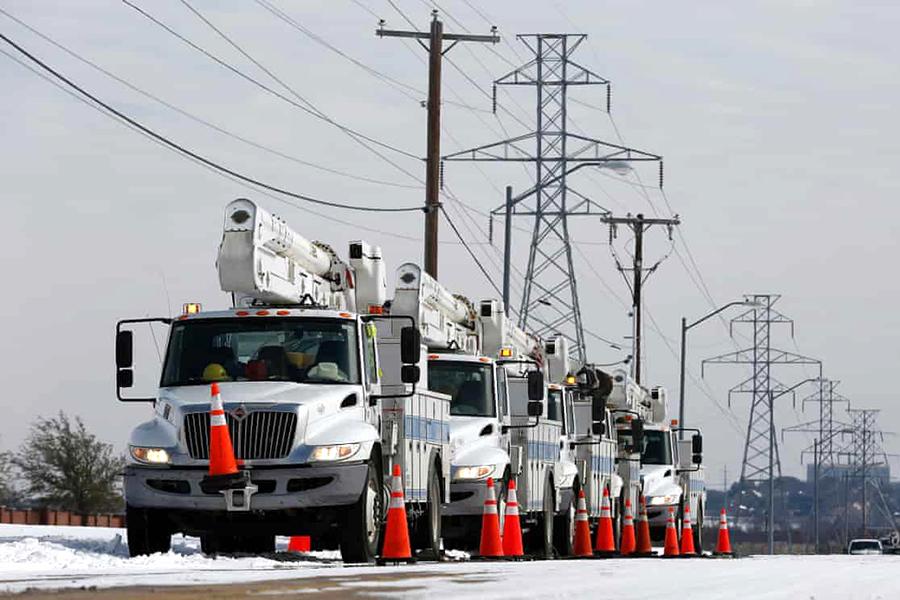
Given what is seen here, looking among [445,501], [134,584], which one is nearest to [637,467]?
[445,501]

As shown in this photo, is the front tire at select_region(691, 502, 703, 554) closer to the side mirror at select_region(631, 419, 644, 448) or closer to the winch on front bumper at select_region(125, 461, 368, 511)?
the side mirror at select_region(631, 419, 644, 448)

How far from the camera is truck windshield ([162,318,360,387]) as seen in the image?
66.7ft

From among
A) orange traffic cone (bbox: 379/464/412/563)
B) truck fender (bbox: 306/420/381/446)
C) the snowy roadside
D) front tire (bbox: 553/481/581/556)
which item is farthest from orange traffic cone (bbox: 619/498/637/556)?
truck fender (bbox: 306/420/381/446)

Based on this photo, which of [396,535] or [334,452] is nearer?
[334,452]

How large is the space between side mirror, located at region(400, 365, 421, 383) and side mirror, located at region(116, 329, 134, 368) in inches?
110

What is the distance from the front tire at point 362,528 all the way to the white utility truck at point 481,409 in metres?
5.68

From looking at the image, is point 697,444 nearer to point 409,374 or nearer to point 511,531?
point 511,531

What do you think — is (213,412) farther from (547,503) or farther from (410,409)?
(547,503)

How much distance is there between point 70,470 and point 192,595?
55.4 m

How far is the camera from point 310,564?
18922 millimetres

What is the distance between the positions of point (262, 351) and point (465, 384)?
7.10 m

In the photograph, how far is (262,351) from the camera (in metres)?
20.5

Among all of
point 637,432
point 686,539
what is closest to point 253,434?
point 637,432

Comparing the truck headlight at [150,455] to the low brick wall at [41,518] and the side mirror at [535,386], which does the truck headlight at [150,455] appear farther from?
the low brick wall at [41,518]
